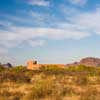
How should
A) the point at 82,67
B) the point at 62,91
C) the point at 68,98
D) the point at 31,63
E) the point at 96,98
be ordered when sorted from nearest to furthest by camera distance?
the point at 96,98 < the point at 68,98 < the point at 62,91 < the point at 82,67 < the point at 31,63

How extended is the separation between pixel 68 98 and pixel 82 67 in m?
59.7

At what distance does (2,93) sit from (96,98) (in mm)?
5943

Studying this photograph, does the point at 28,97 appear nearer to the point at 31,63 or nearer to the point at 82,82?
the point at 82,82

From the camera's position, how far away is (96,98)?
15844mm

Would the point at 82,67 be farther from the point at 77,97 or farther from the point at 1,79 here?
the point at 77,97

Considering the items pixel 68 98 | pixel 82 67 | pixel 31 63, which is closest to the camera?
pixel 68 98

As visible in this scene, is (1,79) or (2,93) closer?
(2,93)

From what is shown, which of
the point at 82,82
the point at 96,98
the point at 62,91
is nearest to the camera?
the point at 96,98

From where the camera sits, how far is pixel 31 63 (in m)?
103

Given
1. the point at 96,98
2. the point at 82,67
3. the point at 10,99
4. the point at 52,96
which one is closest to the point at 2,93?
the point at 10,99

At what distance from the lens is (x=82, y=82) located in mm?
27328

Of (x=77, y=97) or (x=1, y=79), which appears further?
(x=1, y=79)

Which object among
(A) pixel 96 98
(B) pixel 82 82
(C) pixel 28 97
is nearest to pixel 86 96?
(A) pixel 96 98

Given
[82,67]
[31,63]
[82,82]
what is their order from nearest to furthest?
[82,82] < [82,67] < [31,63]
